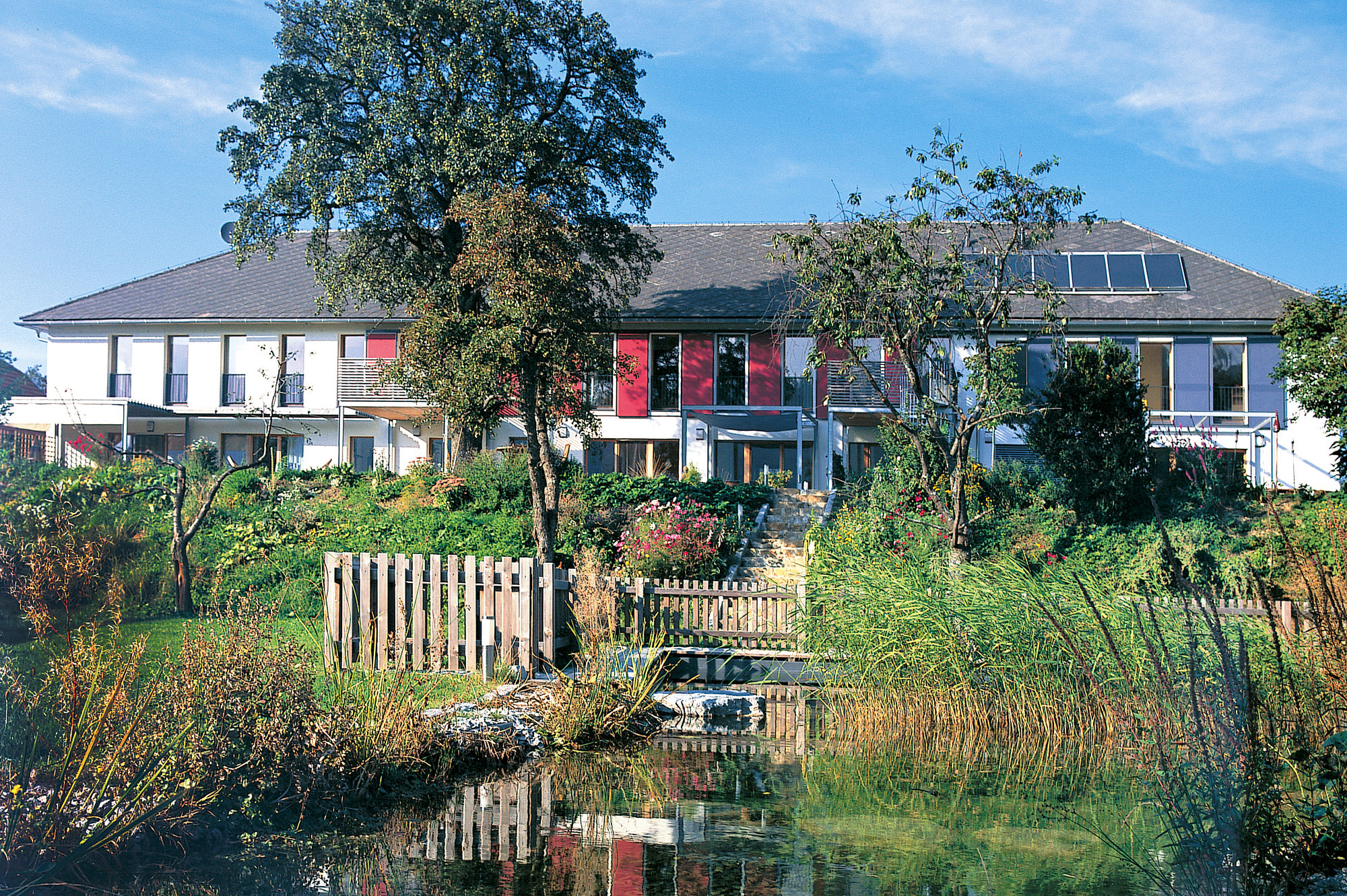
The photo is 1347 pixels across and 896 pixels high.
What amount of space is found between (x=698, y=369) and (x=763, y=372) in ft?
6.27

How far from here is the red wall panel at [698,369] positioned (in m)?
30.9

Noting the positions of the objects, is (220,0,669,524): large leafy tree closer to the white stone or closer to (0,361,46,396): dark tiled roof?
(0,361,46,396): dark tiled roof

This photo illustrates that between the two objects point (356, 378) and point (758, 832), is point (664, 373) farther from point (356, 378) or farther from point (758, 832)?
point (758, 832)

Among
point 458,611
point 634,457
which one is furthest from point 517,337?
point 634,457

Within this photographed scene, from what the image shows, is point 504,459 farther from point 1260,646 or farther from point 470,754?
point 1260,646

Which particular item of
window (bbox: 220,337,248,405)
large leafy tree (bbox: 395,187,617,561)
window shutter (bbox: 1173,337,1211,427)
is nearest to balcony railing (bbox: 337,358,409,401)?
window (bbox: 220,337,248,405)

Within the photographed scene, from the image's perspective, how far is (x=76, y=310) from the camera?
34.5 meters

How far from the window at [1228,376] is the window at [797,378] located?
10988 millimetres

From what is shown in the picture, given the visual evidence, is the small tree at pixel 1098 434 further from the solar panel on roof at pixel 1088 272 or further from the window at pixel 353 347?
the window at pixel 353 347

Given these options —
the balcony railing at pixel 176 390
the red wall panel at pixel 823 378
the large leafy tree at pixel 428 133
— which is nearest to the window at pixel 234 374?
the balcony railing at pixel 176 390

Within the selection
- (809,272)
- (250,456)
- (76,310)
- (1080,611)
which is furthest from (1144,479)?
(76,310)

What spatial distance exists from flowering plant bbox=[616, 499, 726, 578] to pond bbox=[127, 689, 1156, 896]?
8607 millimetres

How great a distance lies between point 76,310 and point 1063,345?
101 ft

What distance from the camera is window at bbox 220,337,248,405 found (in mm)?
33188
